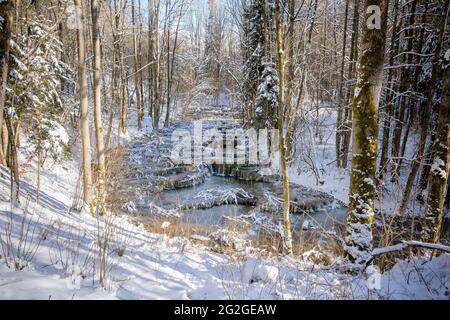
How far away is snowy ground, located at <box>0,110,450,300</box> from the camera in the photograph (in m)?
2.59

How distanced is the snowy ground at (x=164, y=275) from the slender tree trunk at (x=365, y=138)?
0.48 meters

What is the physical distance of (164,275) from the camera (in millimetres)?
3193

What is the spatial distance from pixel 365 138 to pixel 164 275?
9.76 feet

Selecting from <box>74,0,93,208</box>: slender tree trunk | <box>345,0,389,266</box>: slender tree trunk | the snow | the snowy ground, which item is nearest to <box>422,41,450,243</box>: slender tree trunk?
the snow

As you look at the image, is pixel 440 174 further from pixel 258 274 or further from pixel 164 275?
pixel 164 275

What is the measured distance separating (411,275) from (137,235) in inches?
162

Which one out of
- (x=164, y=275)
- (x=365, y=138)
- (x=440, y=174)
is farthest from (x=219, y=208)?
(x=365, y=138)

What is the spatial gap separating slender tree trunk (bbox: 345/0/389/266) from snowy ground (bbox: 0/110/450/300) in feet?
1.56

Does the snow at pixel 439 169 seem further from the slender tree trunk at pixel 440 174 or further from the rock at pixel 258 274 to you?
the rock at pixel 258 274

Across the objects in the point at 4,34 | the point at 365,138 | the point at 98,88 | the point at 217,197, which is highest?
the point at 4,34

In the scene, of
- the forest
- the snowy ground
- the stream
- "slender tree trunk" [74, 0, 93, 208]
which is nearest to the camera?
the snowy ground

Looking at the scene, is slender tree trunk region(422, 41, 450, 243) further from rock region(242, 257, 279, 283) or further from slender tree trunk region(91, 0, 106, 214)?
slender tree trunk region(91, 0, 106, 214)

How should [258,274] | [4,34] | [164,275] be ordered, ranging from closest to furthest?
[4,34] → [164,275] → [258,274]
